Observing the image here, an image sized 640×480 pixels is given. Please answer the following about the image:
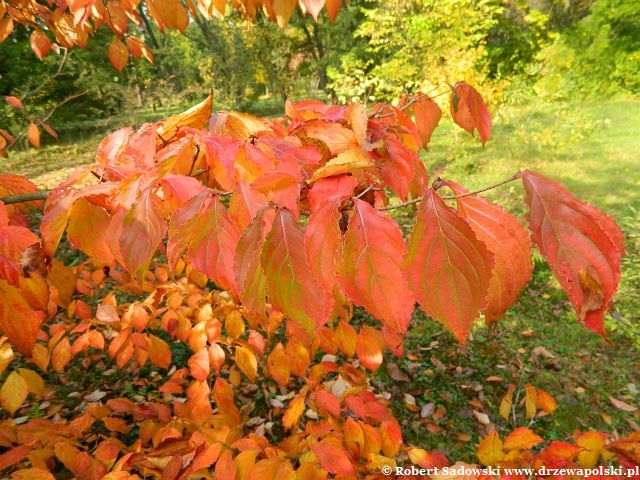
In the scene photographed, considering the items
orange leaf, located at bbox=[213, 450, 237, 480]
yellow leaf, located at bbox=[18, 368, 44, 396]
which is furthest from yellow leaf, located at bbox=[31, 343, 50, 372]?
orange leaf, located at bbox=[213, 450, 237, 480]

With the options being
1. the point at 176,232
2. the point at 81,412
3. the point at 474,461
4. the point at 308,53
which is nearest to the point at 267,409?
the point at 81,412

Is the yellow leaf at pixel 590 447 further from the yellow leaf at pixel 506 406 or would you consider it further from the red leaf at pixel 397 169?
the red leaf at pixel 397 169

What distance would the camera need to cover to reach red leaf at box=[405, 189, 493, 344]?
1.40 feet

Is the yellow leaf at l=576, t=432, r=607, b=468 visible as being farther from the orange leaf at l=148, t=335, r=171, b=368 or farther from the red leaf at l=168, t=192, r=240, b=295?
the orange leaf at l=148, t=335, r=171, b=368

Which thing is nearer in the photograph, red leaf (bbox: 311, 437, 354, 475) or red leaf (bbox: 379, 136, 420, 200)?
red leaf (bbox: 379, 136, 420, 200)

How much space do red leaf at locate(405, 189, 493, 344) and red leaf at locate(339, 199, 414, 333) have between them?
32 mm

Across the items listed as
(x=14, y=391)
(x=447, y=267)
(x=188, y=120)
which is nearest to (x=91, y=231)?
(x=188, y=120)

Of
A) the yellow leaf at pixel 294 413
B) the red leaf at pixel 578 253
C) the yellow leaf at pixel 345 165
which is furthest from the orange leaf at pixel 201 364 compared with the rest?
the red leaf at pixel 578 253

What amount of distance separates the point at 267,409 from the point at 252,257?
2269 mm

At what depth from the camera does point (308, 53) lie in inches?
664

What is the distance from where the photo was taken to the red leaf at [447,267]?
1.40 ft

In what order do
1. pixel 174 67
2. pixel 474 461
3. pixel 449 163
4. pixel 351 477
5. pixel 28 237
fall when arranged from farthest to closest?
pixel 174 67
pixel 449 163
pixel 474 461
pixel 351 477
pixel 28 237

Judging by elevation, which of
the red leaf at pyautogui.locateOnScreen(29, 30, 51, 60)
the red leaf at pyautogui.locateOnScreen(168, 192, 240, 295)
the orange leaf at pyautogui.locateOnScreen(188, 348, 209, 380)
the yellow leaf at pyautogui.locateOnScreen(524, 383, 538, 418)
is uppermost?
the red leaf at pyautogui.locateOnScreen(29, 30, 51, 60)

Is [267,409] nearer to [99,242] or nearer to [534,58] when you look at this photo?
[99,242]
